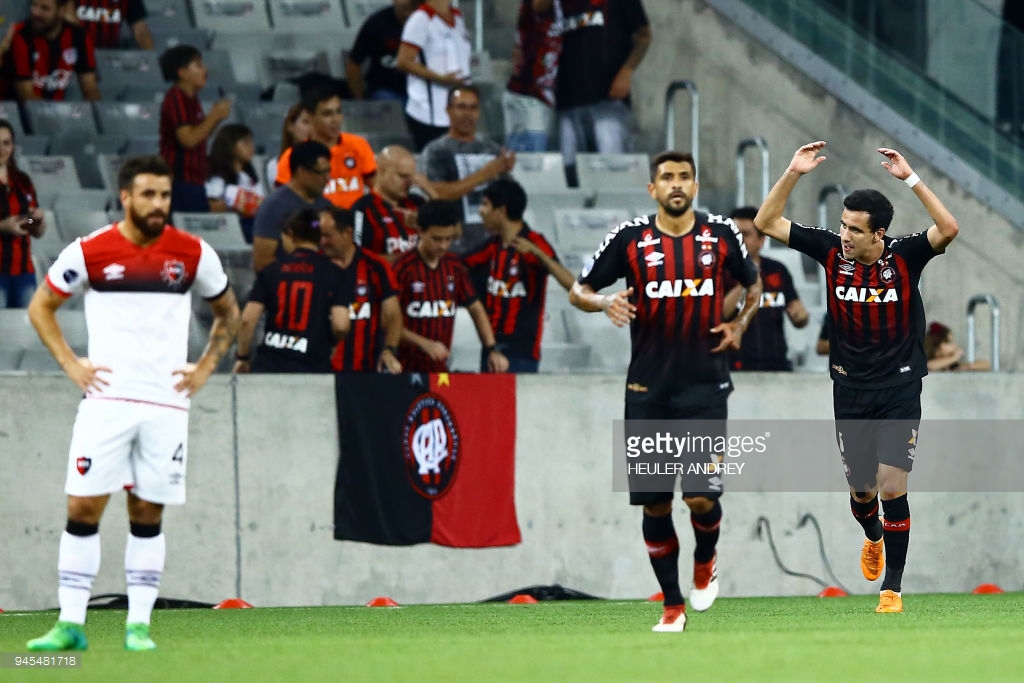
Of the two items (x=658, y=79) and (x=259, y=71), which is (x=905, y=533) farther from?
(x=259, y=71)

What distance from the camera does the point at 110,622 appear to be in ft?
34.9

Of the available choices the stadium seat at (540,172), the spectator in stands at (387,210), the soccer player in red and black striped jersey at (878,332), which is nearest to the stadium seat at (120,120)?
the stadium seat at (540,172)

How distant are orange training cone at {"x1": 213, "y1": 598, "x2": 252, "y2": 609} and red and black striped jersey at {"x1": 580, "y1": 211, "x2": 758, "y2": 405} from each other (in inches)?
156

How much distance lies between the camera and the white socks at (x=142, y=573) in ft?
26.8

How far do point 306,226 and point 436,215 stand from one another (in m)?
0.93

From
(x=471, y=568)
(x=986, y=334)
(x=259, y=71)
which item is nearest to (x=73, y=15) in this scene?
(x=259, y=71)

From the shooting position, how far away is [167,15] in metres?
18.9

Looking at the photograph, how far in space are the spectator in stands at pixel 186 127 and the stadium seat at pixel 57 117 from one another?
2.17 metres

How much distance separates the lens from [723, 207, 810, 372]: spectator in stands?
1381cm

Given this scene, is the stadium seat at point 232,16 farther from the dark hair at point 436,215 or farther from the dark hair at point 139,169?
the dark hair at point 139,169

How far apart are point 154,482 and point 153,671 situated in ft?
4.20

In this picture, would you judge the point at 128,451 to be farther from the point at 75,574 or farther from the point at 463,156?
the point at 463,156

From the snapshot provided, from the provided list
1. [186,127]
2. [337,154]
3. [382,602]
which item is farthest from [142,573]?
[186,127]

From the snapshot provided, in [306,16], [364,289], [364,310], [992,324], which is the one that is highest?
[306,16]
